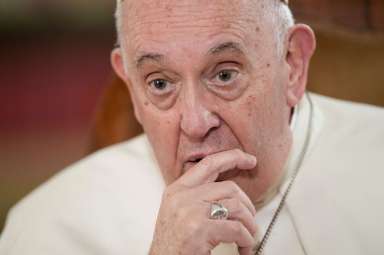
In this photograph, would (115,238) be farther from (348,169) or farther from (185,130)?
(348,169)

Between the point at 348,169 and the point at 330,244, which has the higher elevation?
the point at 348,169

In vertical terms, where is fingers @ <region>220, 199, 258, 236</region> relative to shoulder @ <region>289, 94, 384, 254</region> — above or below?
above

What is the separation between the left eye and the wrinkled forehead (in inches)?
4.9

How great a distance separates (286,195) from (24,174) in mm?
3920

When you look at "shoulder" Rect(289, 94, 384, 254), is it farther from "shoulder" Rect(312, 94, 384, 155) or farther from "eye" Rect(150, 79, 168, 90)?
"eye" Rect(150, 79, 168, 90)

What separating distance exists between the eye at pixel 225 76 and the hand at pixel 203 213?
22 centimetres

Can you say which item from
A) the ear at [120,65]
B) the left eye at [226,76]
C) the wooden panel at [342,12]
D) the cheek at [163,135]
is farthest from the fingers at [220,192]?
the wooden panel at [342,12]

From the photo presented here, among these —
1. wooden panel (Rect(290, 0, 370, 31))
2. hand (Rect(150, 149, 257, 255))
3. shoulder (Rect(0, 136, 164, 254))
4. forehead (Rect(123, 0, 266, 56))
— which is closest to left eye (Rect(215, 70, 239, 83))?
forehead (Rect(123, 0, 266, 56))

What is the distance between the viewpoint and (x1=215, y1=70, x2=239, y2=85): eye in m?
1.90

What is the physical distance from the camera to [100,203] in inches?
94.4

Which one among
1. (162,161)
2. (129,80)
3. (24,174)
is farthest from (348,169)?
(24,174)

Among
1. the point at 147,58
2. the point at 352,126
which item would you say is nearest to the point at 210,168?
the point at 147,58

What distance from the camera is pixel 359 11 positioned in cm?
317

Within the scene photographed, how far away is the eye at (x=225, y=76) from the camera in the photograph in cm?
190
